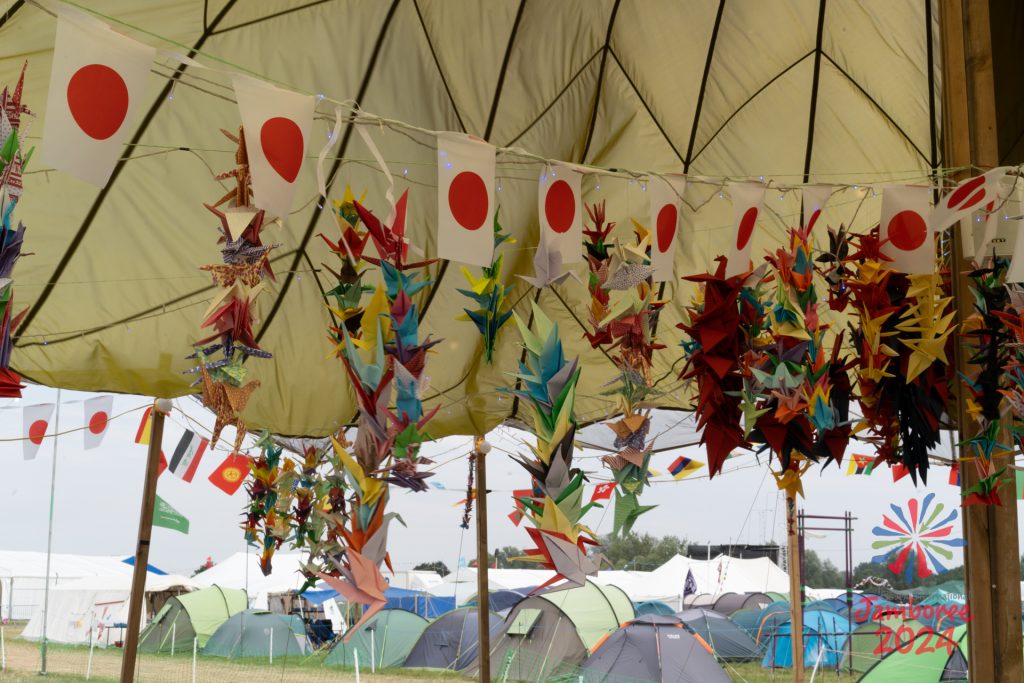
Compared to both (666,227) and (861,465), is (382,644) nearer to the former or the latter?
(861,465)

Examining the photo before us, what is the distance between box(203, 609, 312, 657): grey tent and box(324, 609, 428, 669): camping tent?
54.9 inches

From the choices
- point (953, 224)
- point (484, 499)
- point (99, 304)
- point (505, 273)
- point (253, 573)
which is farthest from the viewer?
point (253, 573)

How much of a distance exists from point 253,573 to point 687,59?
2005cm

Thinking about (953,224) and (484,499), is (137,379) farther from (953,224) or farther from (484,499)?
(953,224)

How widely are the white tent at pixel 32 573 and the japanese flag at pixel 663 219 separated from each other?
73.7 feet

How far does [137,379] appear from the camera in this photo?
6.16 metres

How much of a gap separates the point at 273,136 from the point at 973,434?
10.5 feet

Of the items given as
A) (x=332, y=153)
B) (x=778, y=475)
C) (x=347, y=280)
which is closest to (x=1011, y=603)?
(x=778, y=475)

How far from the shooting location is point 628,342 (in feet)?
14.5

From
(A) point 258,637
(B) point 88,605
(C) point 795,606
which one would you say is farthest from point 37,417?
(B) point 88,605

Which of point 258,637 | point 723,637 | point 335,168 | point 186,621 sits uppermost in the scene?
point 335,168

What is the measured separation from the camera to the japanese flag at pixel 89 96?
2594mm

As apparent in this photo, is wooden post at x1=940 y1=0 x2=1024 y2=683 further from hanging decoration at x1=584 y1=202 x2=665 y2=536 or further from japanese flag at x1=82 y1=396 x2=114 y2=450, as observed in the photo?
japanese flag at x1=82 y1=396 x2=114 y2=450

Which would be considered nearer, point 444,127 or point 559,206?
point 559,206
